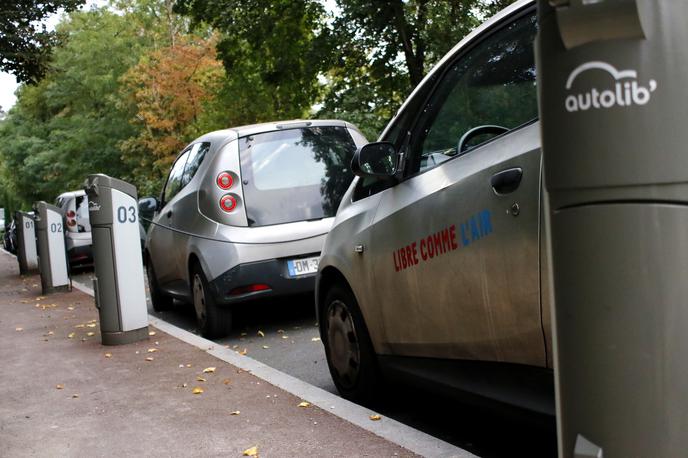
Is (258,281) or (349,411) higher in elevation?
(258,281)

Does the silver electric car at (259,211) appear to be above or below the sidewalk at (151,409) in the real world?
above

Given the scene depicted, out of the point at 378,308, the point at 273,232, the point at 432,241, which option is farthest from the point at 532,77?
the point at 273,232

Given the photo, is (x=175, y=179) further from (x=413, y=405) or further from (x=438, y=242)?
(x=438, y=242)

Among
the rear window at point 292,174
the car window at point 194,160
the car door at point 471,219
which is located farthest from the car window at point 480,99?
the car window at point 194,160

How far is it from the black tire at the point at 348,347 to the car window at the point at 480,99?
103 cm

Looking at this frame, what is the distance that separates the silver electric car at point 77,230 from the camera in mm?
19094

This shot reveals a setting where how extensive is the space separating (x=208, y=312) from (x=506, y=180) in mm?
5108

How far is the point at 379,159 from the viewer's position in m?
4.58

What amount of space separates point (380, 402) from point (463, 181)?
72.1 inches

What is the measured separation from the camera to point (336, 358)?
5418mm

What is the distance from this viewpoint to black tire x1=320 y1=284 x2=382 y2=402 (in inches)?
198

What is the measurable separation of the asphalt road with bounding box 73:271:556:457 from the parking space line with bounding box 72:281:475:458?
0.76 feet

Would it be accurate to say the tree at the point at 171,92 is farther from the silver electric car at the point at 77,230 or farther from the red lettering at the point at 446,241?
the red lettering at the point at 446,241

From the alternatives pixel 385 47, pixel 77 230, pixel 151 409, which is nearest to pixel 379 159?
pixel 151 409
